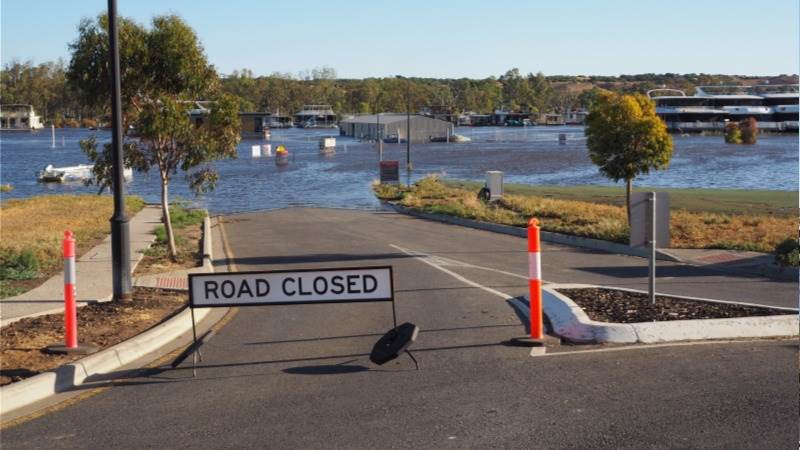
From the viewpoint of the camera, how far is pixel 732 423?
22.5 feet

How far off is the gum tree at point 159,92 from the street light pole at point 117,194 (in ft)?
16.1

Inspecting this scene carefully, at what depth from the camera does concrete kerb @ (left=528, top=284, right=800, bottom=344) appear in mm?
9820

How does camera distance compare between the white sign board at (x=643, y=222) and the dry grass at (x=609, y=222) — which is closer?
the white sign board at (x=643, y=222)

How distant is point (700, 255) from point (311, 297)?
11671mm

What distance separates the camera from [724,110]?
15950 cm

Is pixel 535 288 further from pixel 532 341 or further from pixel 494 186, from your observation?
pixel 494 186

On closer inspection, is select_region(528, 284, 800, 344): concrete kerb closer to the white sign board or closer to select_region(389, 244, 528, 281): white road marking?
the white sign board

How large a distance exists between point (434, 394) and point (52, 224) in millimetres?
22524

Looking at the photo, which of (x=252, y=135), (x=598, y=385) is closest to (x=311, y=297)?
(x=598, y=385)

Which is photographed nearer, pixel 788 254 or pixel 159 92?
pixel 788 254

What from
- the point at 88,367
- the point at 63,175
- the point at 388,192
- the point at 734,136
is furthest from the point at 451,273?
the point at 734,136

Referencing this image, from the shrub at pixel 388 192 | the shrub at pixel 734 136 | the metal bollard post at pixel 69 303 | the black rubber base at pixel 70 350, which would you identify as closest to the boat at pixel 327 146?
the shrub at pixel 734 136

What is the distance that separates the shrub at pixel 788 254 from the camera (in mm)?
15820

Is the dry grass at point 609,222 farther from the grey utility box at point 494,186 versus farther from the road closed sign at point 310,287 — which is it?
the road closed sign at point 310,287
